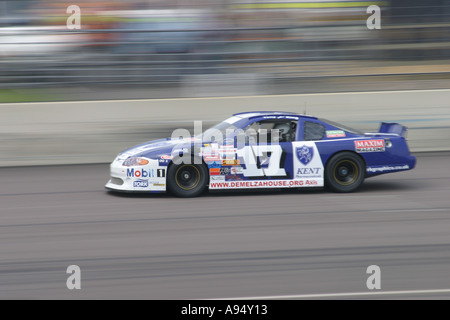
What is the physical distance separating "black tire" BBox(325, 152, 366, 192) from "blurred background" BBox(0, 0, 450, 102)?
14.3 ft

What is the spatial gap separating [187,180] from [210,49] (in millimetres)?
5254

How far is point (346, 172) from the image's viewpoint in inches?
390

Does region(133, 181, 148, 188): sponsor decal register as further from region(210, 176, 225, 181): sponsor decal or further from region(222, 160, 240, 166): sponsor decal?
region(222, 160, 240, 166): sponsor decal

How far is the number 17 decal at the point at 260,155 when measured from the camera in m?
9.48

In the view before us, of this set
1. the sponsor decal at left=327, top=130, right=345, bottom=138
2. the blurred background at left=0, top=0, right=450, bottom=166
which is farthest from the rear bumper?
the blurred background at left=0, top=0, right=450, bottom=166

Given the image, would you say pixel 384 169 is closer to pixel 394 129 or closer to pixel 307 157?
pixel 394 129

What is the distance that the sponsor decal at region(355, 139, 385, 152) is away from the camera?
9828mm

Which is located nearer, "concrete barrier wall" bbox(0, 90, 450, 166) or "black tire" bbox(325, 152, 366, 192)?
"black tire" bbox(325, 152, 366, 192)

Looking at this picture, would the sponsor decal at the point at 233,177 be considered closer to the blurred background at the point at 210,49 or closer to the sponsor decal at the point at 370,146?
the sponsor decal at the point at 370,146

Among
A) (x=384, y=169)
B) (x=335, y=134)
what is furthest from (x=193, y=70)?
(x=384, y=169)

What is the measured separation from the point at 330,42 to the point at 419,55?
199 cm

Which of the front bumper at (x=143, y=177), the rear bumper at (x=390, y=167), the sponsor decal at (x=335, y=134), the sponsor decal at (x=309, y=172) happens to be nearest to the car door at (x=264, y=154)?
the sponsor decal at (x=309, y=172)

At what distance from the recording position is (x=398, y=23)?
15211 millimetres
